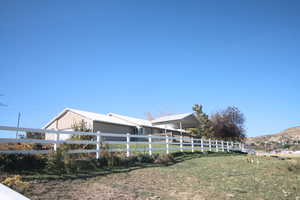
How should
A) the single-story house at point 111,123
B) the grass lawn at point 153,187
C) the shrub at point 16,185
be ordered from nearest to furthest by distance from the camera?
the shrub at point 16,185, the grass lawn at point 153,187, the single-story house at point 111,123

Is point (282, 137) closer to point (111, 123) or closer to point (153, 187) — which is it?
point (111, 123)

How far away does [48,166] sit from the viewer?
21.6 feet

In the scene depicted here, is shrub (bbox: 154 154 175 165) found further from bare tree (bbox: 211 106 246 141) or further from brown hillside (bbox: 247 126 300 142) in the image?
brown hillside (bbox: 247 126 300 142)

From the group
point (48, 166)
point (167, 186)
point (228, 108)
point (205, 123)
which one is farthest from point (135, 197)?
point (228, 108)

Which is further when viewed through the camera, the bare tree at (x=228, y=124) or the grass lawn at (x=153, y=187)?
the bare tree at (x=228, y=124)

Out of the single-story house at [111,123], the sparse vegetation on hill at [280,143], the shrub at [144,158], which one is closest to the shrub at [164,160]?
the shrub at [144,158]

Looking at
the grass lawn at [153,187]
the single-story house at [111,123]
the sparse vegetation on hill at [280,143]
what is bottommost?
the sparse vegetation on hill at [280,143]

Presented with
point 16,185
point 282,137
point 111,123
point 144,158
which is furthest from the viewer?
point 282,137

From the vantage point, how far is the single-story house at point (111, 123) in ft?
83.2

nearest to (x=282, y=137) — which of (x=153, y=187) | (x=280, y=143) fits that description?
(x=280, y=143)

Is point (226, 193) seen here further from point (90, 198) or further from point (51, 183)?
point (51, 183)

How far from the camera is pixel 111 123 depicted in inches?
1030

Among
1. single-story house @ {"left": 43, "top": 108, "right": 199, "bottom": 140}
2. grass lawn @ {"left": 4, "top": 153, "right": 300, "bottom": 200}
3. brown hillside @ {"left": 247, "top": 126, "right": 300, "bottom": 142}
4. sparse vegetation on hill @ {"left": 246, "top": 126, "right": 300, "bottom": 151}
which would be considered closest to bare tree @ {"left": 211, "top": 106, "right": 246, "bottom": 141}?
single-story house @ {"left": 43, "top": 108, "right": 199, "bottom": 140}

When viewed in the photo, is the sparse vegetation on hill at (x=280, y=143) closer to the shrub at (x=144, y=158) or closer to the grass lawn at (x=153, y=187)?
the shrub at (x=144, y=158)
